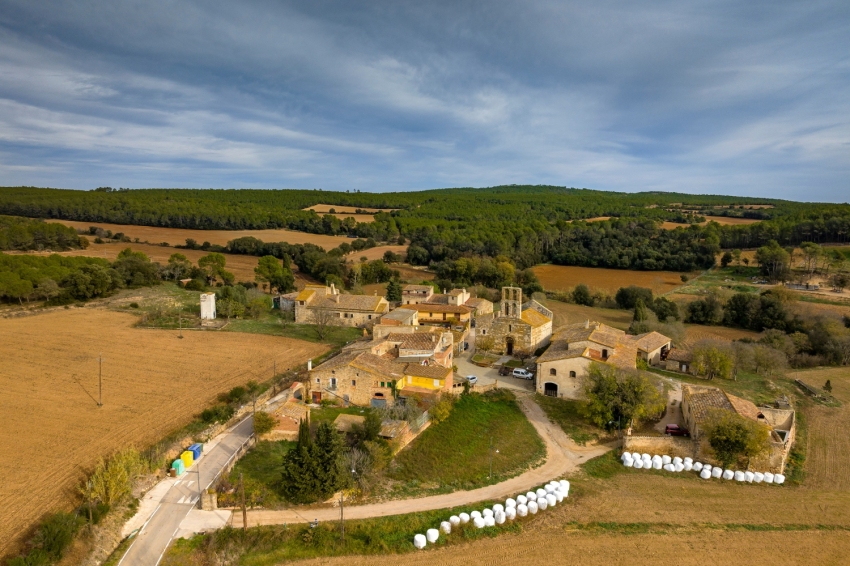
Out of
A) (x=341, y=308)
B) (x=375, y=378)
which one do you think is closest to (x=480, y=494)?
(x=375, y=378)

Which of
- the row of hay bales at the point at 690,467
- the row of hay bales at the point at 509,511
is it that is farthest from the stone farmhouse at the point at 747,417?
the row of hay bales at the point at 509,511

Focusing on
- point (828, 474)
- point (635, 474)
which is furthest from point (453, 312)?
point (828, 474)

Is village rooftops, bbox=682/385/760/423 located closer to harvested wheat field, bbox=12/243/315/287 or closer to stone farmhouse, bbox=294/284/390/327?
stone farmhouse, bbox=294/284/390/327

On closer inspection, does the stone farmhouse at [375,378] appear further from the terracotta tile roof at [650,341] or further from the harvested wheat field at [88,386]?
the terracotta tile roof at [650,341]

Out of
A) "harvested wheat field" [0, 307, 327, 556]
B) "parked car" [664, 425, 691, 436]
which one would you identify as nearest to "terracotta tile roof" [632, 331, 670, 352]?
"parked car" [664, 425, 691, 436]

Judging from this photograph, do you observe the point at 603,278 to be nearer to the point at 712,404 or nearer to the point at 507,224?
the point at 507,224

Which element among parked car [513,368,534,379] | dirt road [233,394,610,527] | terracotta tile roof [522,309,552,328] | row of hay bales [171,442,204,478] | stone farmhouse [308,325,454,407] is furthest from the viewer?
terracotta tile roof [522,309,552,328]

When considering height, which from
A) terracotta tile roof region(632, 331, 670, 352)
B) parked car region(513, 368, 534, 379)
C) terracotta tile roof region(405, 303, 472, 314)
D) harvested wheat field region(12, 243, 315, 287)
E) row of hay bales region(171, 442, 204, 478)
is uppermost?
harvested wheat field region(12, 243, 315, 287)
